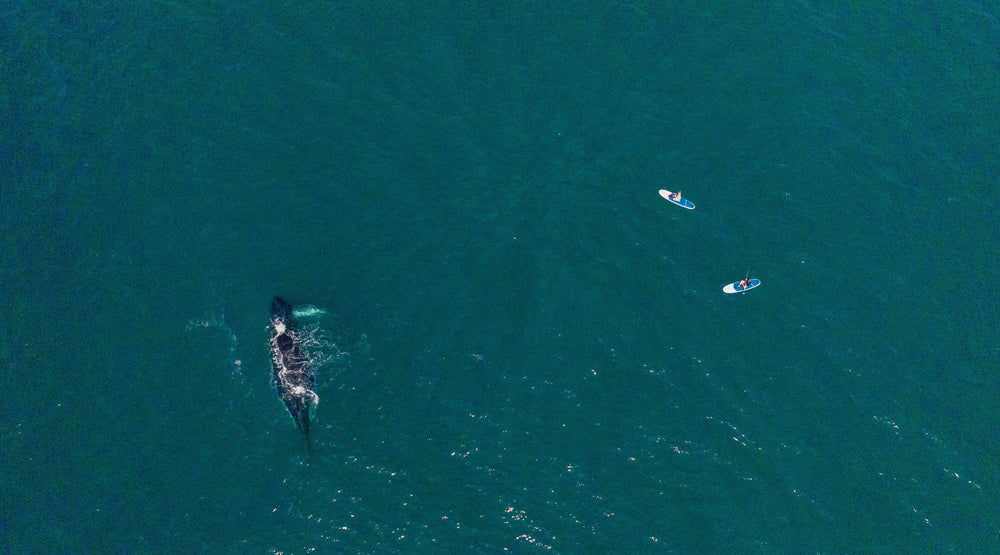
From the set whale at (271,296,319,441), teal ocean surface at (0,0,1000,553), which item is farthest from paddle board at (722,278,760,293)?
whale at (271,296,319,441)

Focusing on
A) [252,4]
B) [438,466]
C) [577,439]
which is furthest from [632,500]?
[252,4]

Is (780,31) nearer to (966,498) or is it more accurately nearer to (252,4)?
(966,498)

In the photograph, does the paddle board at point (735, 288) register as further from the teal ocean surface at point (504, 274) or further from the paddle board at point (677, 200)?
the paddle board at point (677, 200)

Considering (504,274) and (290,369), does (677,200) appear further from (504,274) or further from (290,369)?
(290,369)

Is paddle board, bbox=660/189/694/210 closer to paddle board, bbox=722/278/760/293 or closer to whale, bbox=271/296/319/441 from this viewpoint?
paddle board, bbox=722/278/760/293

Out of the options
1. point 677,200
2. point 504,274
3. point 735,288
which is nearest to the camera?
point 735,288

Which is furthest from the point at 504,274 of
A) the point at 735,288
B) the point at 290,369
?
the point at 735,288
